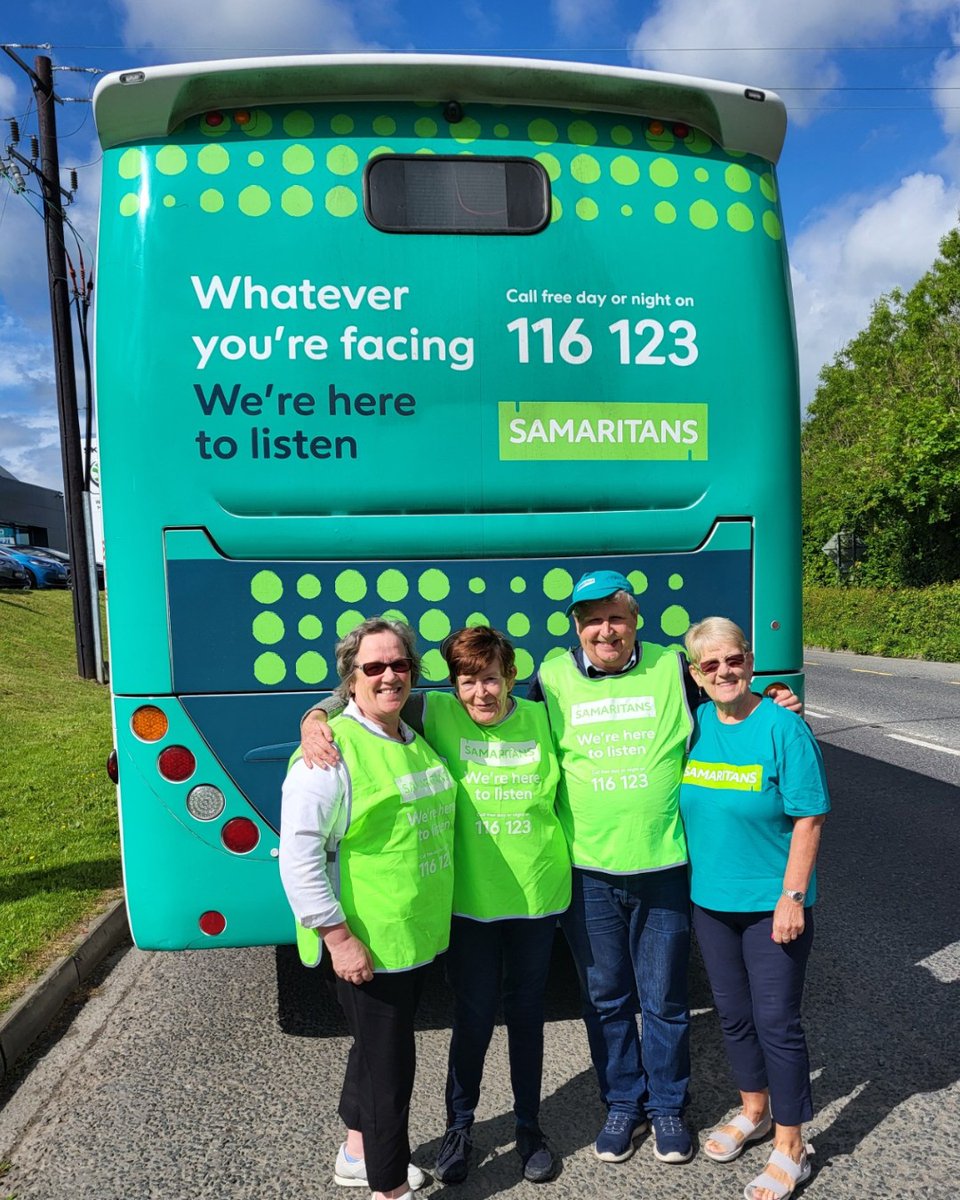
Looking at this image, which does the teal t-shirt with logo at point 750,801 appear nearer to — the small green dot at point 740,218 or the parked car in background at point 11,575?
the small green dot at point 740,218

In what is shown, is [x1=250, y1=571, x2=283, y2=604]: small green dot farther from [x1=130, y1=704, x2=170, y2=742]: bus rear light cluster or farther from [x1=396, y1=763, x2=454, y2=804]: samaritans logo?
[x1=396, y1=763, x2=454, y2=804]: samaritans logo

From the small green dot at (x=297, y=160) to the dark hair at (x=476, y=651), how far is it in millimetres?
1822

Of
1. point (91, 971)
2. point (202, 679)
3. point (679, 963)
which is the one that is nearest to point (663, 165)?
point (202, 679)

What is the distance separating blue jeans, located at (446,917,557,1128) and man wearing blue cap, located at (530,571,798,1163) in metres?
0.19

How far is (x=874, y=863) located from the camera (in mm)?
6113

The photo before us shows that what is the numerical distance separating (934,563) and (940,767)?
58.1 feet

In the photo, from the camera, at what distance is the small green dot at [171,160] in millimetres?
3369

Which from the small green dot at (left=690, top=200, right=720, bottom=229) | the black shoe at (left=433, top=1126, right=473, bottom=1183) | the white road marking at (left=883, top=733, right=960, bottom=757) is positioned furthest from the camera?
the white road marking at (left=883, top=733, right=960, bottom=757)

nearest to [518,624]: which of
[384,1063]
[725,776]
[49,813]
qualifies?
[725,776]

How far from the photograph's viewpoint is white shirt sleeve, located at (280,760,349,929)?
8.07ft

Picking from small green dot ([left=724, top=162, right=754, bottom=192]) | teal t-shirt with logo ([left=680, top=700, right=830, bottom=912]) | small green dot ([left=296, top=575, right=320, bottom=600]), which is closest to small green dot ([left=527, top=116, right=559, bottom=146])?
small green dot ([left=724, top=162, right=754, bottom=192])

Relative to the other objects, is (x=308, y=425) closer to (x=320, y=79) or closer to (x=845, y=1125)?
(x=320, y=79)

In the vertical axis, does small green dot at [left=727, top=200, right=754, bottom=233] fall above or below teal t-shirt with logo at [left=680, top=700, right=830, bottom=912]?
above

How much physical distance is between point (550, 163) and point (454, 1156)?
3.40m
